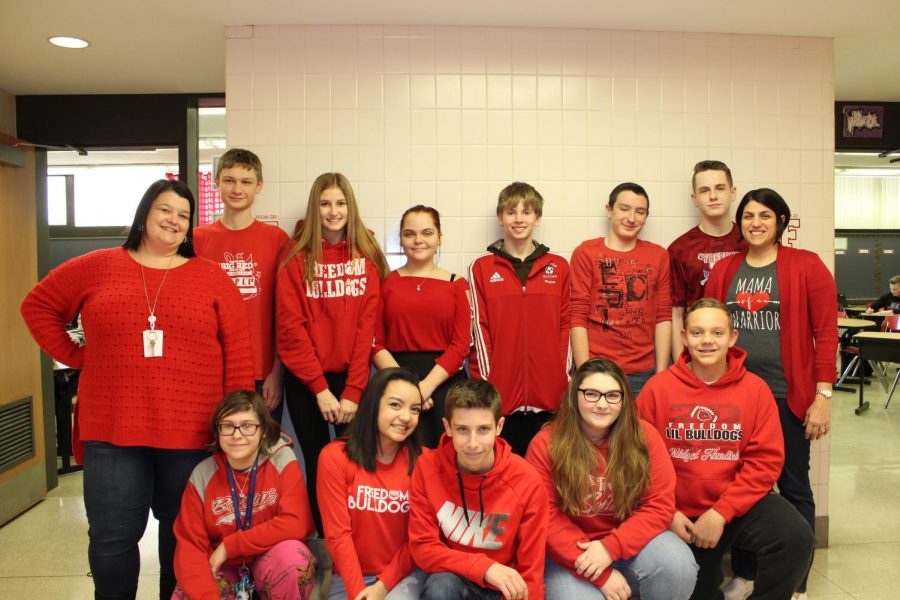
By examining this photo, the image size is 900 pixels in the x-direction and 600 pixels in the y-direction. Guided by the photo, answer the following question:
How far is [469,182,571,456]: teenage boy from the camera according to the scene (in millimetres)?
2557

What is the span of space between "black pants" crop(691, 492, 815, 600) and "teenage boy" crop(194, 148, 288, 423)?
1757mm

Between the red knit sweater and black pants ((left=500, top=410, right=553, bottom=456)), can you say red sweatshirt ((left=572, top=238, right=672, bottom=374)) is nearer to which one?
black pants ((left=500, top=410, right=553, bottom=456))

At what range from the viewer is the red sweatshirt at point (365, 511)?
2049 mm

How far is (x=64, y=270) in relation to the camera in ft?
6.82

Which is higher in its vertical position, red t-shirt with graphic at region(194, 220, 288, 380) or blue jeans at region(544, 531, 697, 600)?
red t-shirt with graphic at region(194, 220, 288, 380)

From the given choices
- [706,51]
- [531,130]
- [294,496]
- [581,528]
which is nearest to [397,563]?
[294,496]

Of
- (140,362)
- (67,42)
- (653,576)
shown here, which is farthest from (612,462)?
(67,42)

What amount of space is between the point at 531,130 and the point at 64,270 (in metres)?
2.11

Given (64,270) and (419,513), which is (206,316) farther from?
(419,513)

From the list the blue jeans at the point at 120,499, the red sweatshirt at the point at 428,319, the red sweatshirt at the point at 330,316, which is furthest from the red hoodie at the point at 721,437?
the blue jeans at the point at 120,499

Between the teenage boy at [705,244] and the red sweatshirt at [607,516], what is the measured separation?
0.89 m

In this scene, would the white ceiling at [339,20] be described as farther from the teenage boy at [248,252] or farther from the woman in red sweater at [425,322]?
the woman in red sweater at [425,322]

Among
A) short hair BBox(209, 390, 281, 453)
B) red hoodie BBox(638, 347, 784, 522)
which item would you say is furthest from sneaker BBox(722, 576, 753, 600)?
short hair BBox(209, 390, 281, 453)

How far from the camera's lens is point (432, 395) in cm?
252
